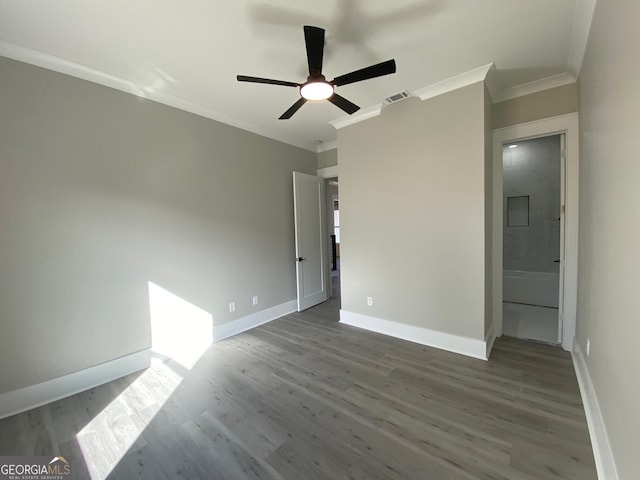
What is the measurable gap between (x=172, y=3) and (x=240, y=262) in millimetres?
2648

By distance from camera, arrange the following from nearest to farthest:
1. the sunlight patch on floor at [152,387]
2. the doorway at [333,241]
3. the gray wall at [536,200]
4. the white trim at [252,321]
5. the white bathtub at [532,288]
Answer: the sunlight patch on floor at [152,387] < the white trim at [252,321] < the white bathtub at [532,288] < the gray wall at [536,200] < the doorway at [333,241]

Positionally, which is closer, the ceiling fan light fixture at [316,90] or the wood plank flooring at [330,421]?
the wood plank flooring at [330,421]

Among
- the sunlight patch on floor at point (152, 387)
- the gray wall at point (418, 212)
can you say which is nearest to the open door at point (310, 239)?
the gray wall at point (418, 212)

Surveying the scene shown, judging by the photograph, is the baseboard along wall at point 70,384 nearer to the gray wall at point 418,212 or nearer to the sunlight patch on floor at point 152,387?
the sunlight patch on floor at point 152,387

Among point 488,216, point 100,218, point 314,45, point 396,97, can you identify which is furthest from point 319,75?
point 100,218

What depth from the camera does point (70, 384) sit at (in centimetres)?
226

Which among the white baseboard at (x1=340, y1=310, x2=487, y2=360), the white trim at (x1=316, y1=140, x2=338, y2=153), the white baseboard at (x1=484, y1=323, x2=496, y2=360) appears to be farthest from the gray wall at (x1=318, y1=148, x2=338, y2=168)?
the white baseboard at (x1=484, y1=323, x2=496, y2=360)

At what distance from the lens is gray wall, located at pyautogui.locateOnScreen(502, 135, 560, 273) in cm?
490

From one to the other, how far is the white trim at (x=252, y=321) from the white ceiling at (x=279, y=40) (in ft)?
9.03

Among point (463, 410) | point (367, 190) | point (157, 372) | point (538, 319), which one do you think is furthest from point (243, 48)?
point (538, 319)

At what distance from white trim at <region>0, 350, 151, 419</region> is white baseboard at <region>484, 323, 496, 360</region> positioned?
11.5 ft

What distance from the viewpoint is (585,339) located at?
A: 2086mm

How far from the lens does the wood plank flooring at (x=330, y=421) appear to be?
1.52 m

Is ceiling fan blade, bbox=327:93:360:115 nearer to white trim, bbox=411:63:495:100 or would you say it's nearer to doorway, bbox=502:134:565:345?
white trim, bbox=411:63:495:100
